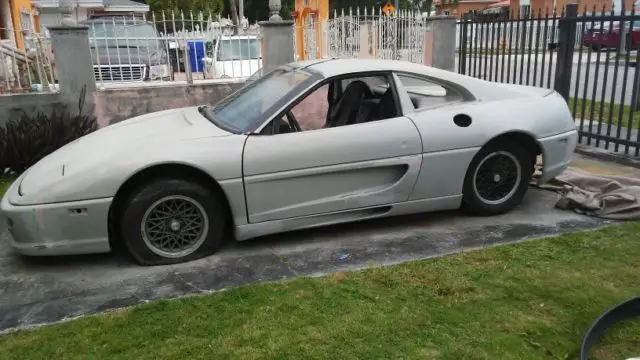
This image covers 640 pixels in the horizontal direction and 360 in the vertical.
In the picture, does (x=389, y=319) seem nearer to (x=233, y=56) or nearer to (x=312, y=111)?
(x=312, y=111)

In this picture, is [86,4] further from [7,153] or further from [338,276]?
[338,276]

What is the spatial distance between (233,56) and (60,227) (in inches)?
238

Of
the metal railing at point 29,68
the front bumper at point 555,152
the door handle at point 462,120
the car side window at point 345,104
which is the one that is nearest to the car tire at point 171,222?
the car side window at point 345,104

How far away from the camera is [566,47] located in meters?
7.66

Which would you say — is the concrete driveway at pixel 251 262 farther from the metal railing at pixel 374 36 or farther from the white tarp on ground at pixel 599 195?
the metal railing at pixel 374 36

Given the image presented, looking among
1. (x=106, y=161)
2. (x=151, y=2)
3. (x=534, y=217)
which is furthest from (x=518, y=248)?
(x=151, y=2)

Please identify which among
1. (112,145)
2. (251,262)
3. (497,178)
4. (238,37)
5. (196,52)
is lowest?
(251,262)

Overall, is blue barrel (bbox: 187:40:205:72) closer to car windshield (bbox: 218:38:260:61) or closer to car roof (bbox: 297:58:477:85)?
car windshield (bbox: 218:38:260:61)

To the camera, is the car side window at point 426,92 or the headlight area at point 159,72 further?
the headlight area at point 159,72

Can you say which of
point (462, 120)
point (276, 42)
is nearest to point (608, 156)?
point (462, 120)

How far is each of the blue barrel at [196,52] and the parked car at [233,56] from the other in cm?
15

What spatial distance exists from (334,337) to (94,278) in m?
1.95

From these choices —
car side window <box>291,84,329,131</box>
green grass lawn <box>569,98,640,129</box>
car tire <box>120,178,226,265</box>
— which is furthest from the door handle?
green grass lawn <box>569,98,640,129</box>

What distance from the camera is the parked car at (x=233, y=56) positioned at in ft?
29.8
